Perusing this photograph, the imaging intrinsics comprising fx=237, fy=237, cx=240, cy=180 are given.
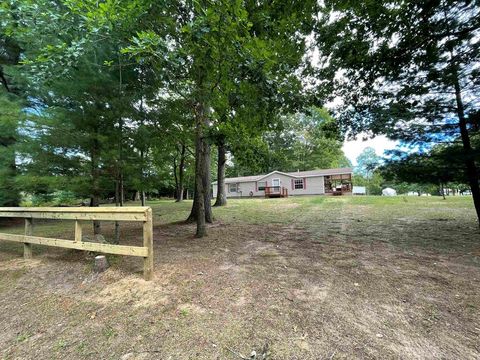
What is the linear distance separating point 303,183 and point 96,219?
25.0m

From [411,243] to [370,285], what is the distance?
105 inches

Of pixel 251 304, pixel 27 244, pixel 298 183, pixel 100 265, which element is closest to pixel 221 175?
pixel 27 244

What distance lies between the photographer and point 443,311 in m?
2.36

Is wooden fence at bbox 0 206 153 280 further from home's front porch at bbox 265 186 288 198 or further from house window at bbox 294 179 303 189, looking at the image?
house window at bbox 294 179 303 189

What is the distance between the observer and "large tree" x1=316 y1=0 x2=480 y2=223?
15.9 feet

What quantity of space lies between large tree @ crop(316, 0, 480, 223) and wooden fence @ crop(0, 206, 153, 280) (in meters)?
5.35

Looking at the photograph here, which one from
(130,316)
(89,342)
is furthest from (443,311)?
(89,342)

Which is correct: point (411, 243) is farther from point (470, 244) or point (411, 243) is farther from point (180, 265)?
point (180, 265)

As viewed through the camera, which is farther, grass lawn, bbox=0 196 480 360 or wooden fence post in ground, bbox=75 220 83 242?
wooden fence post in ground, bbox=75 220 83 242

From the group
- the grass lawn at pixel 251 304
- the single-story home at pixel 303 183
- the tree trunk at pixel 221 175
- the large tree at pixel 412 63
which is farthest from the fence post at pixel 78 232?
the single-story home at pixel 303 183

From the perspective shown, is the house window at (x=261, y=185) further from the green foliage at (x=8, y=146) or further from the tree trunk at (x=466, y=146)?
the green foliage at (x=8, y=146)

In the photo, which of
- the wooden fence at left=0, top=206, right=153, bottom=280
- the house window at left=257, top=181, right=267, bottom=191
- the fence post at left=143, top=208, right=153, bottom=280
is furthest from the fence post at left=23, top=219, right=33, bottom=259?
the house window at left=257, top=181, right=267, bottom=191

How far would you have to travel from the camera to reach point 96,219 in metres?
3.55

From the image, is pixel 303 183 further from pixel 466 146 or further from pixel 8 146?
pixel 8 146
